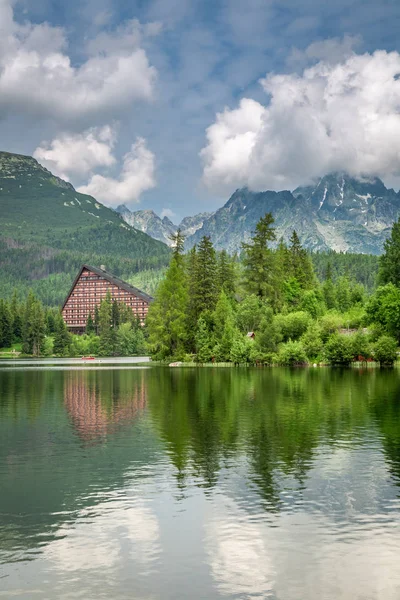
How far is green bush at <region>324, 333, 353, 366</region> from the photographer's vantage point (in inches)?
4222

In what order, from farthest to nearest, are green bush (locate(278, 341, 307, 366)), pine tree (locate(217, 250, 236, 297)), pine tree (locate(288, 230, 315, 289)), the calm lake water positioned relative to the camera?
pine tree (locate(288, 230, 315, 289)) → pine tree (locate(217, 250, 236, 297)) → green bush (locate(278, 341, 307, 366)) → the calm lake water

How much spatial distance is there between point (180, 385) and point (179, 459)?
41.1 m

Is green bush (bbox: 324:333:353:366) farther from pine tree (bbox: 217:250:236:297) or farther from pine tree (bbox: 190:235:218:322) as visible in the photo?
pine tree (bbox: 217:250:236:297)

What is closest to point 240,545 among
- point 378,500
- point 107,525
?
point 107,525

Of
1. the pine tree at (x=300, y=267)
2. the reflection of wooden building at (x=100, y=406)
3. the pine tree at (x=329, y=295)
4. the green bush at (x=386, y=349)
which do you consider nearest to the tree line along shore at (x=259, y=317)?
the green bush at (x=386, y=349)

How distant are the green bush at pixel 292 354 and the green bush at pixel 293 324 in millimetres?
4751

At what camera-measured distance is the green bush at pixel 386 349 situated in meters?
105

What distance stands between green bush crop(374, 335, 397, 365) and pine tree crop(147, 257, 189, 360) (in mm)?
36159

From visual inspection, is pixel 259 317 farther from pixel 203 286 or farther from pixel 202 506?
pixel 202 506

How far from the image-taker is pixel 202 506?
2089cm

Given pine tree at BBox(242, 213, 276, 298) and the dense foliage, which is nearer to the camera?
the dense foliage

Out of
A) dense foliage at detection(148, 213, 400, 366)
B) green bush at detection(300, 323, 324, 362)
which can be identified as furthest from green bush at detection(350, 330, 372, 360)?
green bush at detection(300, 323, 324, 362)

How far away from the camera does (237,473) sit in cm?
2539

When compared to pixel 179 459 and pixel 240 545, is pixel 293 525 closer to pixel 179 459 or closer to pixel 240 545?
pixel 240 545
